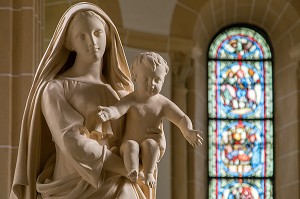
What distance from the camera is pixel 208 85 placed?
13078mm

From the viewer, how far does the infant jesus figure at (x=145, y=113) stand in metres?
6.64

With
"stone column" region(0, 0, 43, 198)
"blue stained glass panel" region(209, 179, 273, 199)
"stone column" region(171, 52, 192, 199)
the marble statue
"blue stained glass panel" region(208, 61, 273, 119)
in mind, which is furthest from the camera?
"blue stained glass panel" region(208, 61, 273, 119)

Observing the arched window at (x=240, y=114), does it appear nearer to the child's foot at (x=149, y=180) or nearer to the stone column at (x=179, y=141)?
the stone column at (x=179, y=141)

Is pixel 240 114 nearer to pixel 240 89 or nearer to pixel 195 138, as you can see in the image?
pixel 240 89

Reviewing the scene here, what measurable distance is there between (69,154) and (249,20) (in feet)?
22.2

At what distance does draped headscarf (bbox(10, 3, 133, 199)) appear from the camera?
6840 millimetres

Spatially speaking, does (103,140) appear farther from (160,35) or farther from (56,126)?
(160,35)

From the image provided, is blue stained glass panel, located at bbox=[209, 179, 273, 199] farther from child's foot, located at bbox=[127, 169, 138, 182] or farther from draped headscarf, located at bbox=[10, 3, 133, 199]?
child's foot, located at bbox=[127, 169, 138, 182]

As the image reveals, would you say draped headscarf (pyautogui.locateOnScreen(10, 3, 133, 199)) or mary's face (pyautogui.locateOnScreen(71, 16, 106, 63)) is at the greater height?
mary's face (pyautogui.locateOnScreen(71, 16, 106, 63))

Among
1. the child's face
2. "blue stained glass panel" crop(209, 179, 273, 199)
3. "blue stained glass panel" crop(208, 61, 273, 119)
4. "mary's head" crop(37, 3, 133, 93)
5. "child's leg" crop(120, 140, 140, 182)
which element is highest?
"blue stained glass panel" crop(208, 61, 273, 119)

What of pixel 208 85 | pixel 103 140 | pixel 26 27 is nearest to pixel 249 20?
pixel 208 85

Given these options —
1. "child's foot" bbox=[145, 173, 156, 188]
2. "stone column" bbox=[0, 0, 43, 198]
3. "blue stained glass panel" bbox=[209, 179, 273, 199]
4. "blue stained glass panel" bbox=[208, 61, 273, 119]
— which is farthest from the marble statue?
"blue stained glass panel" bbox=[208, 61, 273, 119]

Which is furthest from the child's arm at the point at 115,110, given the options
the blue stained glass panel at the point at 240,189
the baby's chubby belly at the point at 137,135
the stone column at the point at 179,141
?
the blue stained glass panel at the point at 240,189

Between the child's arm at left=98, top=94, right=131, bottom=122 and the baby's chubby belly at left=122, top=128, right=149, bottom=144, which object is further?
the baby's chubby belly at left=122, top=128, right=149, bottom=144
